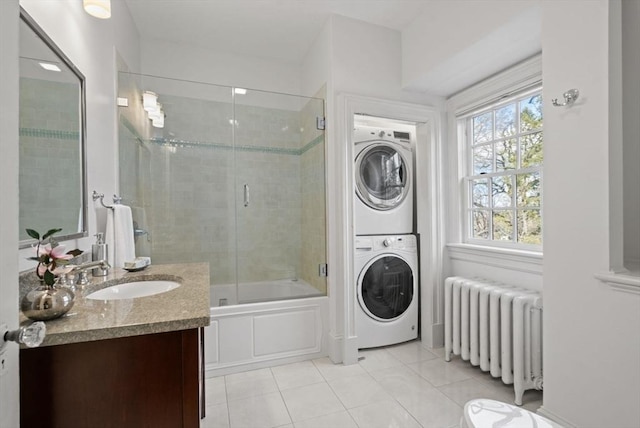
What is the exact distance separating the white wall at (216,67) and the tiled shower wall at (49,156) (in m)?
1.70

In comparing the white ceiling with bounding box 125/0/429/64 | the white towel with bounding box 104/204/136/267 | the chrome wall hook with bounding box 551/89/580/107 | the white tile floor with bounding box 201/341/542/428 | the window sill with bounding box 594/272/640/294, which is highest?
the white ceiling with bounding box 125/0/429/64

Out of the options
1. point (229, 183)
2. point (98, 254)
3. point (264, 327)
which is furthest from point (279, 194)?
point (98, 254)

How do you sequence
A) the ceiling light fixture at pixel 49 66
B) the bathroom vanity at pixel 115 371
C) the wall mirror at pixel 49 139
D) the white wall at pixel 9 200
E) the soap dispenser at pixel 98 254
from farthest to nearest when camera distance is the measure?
the soap dispenser at pixel 98 254
the ceiling light fixture at pixel 49 66
the wall mirror at pixel 49 139
the bathroom vanity at pixel 115 371
the white wall at pixel 9 200

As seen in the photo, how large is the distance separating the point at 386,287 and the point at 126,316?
220cm

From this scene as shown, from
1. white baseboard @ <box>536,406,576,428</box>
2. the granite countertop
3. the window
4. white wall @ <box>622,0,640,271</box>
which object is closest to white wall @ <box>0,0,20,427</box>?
the granite countertop

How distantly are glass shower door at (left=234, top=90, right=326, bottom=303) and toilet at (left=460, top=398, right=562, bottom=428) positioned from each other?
67.0 inches

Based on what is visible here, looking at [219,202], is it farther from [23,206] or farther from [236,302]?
[23,206]

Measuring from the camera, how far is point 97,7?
1485 millimetres

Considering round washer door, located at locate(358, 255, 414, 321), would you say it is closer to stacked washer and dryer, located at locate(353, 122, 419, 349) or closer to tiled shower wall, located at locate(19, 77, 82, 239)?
stacked washer and dryer, located at locate(353, 122, 419, 349)

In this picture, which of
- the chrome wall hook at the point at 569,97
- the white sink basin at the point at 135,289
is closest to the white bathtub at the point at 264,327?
the white sink basin at the point at 135,289

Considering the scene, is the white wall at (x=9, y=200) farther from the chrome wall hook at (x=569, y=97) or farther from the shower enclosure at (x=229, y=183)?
the chrome wall hook at (x=569, y=97)

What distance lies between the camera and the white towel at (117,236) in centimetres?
182

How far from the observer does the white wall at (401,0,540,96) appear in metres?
1.82

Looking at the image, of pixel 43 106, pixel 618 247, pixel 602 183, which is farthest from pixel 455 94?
pixel 43 106
